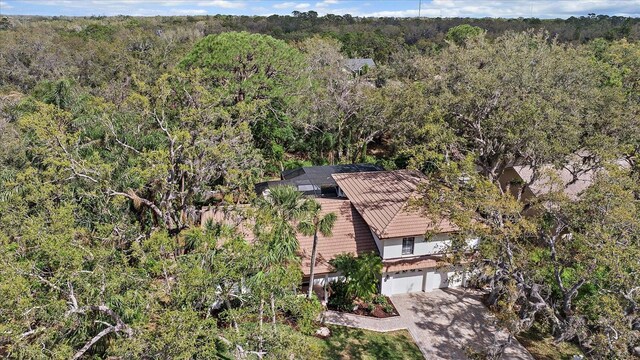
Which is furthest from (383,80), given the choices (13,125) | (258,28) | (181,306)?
(258,28)

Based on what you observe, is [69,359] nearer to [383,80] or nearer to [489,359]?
[489,359]

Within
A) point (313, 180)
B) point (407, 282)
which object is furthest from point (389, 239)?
point (313, 180)

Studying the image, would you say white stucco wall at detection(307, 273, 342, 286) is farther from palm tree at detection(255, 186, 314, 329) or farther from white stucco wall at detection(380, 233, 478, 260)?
palm tree at detection(255, 186, 314, 329)

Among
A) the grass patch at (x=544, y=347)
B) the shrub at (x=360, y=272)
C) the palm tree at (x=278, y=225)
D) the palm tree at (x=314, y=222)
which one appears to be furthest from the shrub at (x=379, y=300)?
the grass patch at (x=544, y=347)

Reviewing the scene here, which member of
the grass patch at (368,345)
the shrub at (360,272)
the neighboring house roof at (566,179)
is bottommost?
the grass patch at (368,345)

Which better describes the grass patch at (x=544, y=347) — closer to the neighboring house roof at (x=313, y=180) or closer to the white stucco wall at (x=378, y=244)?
the white stucco wall at (x=378, y=244)

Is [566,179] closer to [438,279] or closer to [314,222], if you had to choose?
[438,279]
